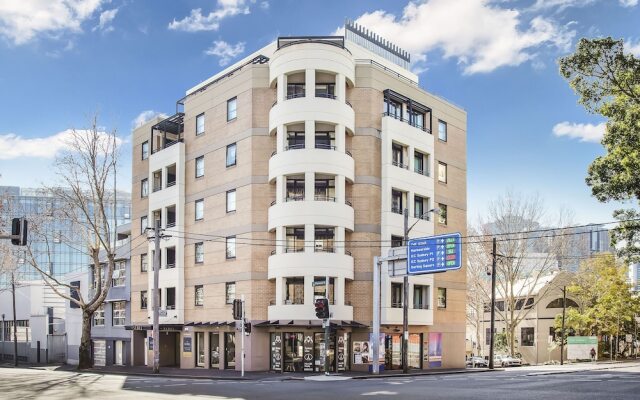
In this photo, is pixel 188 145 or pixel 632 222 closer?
pixel 632 222

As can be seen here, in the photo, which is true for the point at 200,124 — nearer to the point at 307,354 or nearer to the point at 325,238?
the point at 325,238

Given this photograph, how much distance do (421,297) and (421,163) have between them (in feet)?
30.0

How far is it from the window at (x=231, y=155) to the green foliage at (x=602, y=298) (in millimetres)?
40429

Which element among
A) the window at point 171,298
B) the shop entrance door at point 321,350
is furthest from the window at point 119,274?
the shop entrance door at point 321,350

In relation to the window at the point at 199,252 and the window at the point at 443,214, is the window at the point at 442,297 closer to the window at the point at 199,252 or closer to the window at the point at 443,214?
the window at the point at 443,214

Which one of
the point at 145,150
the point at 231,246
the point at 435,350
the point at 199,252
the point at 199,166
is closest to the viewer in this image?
the point at 231,246

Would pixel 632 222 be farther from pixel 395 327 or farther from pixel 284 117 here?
pixel 284 117

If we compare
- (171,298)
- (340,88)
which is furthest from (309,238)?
(171,298)

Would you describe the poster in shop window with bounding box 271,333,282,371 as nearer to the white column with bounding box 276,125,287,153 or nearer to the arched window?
the white column with bounding box 276,125,287,153

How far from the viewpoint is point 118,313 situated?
57.1m

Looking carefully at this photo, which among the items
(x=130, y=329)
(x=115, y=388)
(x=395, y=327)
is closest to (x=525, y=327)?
(x=395, y=327)

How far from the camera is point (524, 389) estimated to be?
25.9 meters

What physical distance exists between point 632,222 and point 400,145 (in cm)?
1601

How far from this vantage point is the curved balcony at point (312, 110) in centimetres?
4194
